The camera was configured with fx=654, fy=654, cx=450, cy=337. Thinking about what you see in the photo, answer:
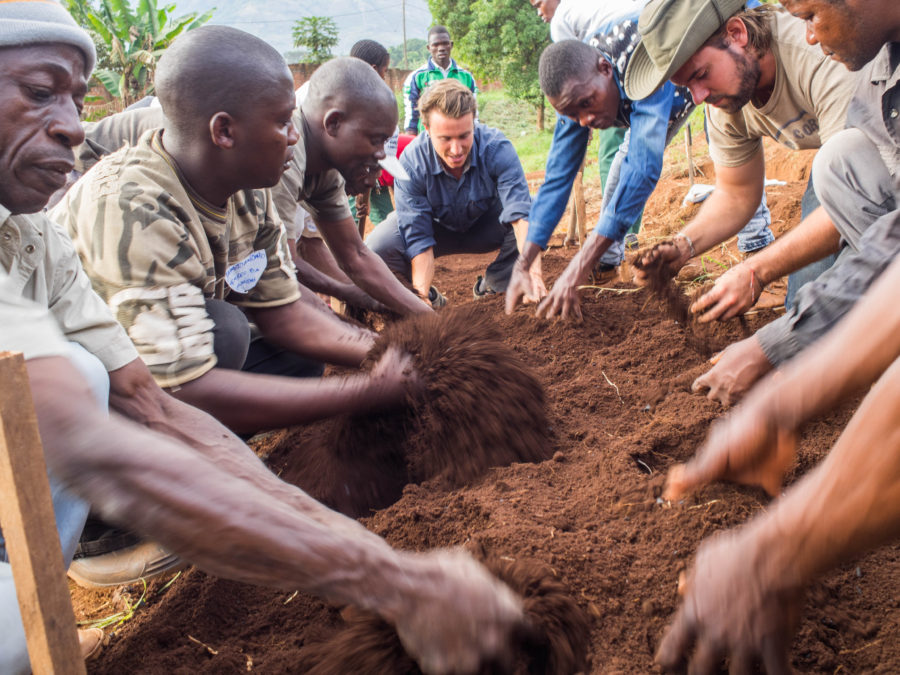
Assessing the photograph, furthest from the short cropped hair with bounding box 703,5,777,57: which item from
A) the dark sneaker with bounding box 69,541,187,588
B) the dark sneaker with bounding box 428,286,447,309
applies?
the dark sneaker with bounding box 69,541,187,588

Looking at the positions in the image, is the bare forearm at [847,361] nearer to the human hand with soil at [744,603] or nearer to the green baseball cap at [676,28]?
the human hand with soil at [744,603]

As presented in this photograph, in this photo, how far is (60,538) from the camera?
134 centimetres

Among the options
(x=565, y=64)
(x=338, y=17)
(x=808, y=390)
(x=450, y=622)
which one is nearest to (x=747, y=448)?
(x=808, y=390)

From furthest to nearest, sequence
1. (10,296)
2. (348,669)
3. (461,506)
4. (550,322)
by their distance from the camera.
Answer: (550,322)
(461,506)
(348,669)
(10,296)

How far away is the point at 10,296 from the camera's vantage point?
1.22 meters

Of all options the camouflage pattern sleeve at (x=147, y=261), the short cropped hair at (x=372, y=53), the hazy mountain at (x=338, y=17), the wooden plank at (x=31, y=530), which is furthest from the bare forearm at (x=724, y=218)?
the hazy mountain at (x=338, y=17)

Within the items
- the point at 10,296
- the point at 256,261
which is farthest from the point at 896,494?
the point at 256,261

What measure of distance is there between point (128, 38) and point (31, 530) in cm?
1503

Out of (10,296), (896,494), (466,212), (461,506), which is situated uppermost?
(896,494)

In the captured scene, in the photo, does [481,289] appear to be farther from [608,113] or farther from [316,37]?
[316,37]

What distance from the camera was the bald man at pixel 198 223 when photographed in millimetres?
2037

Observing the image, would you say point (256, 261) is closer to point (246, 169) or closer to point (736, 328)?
point (246, 169)

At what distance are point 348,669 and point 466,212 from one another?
396cm

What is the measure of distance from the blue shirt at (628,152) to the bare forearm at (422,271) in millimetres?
1045
